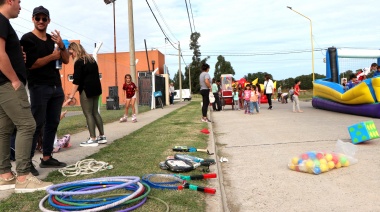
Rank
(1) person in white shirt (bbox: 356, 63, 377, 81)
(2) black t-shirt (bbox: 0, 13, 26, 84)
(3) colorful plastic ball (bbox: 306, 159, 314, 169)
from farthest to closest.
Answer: (1) person in white shirt (bbox: 356, 63, 377, 81)
(3) colorful plastic ball (bbox: 306, 159, 314, 169)
(2) black t-shirt (bbox: 0, 13, 26, 84)

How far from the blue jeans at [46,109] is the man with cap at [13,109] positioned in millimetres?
673

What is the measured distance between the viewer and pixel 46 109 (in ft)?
16.1

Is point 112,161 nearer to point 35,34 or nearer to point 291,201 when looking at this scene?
point 35,34

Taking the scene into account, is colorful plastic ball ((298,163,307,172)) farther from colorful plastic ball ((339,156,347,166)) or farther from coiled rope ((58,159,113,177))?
coiled rope ((58,159,113,177))

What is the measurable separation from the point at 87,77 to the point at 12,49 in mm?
2884

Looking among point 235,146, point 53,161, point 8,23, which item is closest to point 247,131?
point 235,146

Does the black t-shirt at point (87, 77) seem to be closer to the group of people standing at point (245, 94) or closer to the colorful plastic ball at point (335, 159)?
the colorful plastic ball at point (335, 159)

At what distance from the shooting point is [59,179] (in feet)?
13.6

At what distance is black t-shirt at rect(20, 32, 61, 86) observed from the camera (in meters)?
4.52

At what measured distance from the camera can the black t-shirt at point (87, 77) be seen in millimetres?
6445

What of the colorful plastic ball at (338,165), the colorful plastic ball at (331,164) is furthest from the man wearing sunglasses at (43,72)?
Result: the colorful plastic ball at (338,165)

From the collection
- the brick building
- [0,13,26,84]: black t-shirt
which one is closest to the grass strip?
[0,13,26,84]: black t-shirt

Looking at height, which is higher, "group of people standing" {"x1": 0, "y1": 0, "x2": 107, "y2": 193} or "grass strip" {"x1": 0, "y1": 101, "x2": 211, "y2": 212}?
"group of people standing" {"x1": 0, "y1": 0, "x2": 107, "y2": 193}

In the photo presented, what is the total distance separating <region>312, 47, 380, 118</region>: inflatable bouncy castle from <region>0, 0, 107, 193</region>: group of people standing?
9679mm
